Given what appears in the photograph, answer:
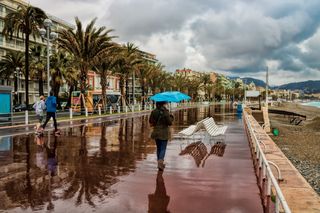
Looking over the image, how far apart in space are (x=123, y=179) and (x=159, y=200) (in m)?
1.70

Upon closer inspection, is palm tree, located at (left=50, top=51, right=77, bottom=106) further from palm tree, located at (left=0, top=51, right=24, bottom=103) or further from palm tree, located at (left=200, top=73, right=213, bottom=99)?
palm tree, located at (left=200, top=73, right=213, bottom=99)

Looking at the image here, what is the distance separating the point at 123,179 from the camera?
775 centimetres

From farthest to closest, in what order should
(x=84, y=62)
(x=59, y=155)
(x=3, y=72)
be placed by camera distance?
(x=3, y=72)
(x=84, y=62)
(x=59, y=155)

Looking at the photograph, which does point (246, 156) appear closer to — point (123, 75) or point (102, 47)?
point (102, 47)

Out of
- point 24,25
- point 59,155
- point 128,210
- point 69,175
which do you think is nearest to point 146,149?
point 59,155

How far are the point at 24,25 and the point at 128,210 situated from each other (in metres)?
32.0

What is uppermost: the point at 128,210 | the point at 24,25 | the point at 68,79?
the point at 24,25

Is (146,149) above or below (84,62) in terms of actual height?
below

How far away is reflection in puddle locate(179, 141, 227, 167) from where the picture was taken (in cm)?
1039

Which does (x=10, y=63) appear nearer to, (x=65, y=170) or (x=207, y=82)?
(x=65, y=170)

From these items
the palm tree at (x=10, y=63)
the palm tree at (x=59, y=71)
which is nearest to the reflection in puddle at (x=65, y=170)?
the palm tree at (x=59, y=71)

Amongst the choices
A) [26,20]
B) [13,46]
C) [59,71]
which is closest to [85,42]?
[26,20]

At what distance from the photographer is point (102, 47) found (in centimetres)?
3309

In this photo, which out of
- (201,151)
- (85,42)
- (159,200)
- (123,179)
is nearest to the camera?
(159,200)
